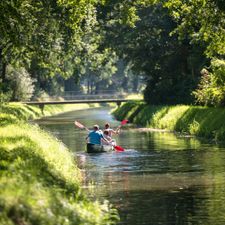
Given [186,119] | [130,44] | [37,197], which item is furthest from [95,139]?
[130,44]

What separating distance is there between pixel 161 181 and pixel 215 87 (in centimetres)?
2026

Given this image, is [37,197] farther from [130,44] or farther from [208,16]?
[130,44]

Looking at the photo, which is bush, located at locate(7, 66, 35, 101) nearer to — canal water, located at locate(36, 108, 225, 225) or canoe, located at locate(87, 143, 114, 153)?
canal water, located at locate(36, 108, 225, 225)

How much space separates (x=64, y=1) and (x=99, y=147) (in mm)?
11650

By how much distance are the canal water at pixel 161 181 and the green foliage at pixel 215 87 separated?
11.9ft

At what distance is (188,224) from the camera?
15859mm

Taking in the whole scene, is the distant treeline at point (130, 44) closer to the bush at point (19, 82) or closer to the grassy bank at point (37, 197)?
the bush at point (19, 82)

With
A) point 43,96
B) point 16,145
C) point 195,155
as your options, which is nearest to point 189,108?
point 195,155

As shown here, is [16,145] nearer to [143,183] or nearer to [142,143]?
[143,183]

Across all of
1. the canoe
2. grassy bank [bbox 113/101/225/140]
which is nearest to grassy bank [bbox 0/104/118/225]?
the canoe

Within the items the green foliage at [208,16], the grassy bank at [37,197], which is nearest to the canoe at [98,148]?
the green foliage at [208,16]

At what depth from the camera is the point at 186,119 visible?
4884cm

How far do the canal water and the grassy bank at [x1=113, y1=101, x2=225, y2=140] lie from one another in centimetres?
210

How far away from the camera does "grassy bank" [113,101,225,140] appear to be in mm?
42031
